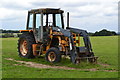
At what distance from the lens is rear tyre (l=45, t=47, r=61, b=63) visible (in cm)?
1443

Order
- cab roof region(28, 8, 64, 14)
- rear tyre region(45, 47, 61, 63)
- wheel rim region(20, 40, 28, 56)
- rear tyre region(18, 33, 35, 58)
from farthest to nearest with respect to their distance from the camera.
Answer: wheel rim region(20, 40, 28, 56) → rear tyre region(18, 33, 35, 58) → cab roof region(28, 8, 64, 14) → rear tyre region(45, 47, 61, 63)

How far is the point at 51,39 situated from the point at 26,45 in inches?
104

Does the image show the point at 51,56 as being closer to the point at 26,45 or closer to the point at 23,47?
the point at 26,45

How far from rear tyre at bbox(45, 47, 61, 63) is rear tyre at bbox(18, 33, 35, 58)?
2.73m

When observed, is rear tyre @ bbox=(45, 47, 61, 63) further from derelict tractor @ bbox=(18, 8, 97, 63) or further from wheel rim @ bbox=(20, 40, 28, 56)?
wheel rim @ bbox=(20, 40, 28, 56)

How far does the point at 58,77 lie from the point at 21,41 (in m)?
9.13

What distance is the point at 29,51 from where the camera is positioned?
17453 mm

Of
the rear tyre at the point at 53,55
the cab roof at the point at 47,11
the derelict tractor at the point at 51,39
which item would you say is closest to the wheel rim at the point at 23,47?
the derelict tractor at the point at 51,39

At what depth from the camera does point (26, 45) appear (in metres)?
18.0

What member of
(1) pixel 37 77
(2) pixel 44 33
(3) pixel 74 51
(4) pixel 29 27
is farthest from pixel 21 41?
(1) pixel 37 77

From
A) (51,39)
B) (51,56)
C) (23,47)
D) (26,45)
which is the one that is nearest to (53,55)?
(51,56)

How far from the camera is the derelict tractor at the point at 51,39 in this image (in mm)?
14547

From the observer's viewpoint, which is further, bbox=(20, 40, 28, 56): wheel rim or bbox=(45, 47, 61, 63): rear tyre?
bbox=(20, 40, 28, 56): wheel rim

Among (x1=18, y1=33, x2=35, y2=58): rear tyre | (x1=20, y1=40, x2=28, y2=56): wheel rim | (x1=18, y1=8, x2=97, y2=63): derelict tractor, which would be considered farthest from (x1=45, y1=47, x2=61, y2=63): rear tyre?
(x1=20, y1=40, x2=28, y2=56): wheel rim
